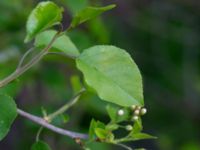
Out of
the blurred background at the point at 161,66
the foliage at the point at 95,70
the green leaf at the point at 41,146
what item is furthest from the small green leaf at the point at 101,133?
the blurred background at the point at 161,66

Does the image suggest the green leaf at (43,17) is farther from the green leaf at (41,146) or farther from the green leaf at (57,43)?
the green leaf at (41,146)

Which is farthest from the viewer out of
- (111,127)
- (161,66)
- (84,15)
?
(161,66)

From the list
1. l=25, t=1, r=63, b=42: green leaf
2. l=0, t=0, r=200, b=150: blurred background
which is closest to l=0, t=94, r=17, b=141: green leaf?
l=25, t=1, r=63, b=42: green leaf

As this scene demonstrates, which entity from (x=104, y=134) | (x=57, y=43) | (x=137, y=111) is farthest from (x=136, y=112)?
(x=57, y=43)

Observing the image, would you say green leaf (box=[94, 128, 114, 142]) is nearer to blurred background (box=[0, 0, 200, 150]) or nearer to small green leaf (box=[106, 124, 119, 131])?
small green leaf (box=[106, 124, 119, 131])

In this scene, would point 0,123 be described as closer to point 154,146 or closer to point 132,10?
point 154,146

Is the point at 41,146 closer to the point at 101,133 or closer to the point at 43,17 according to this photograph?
the point at 101,133
